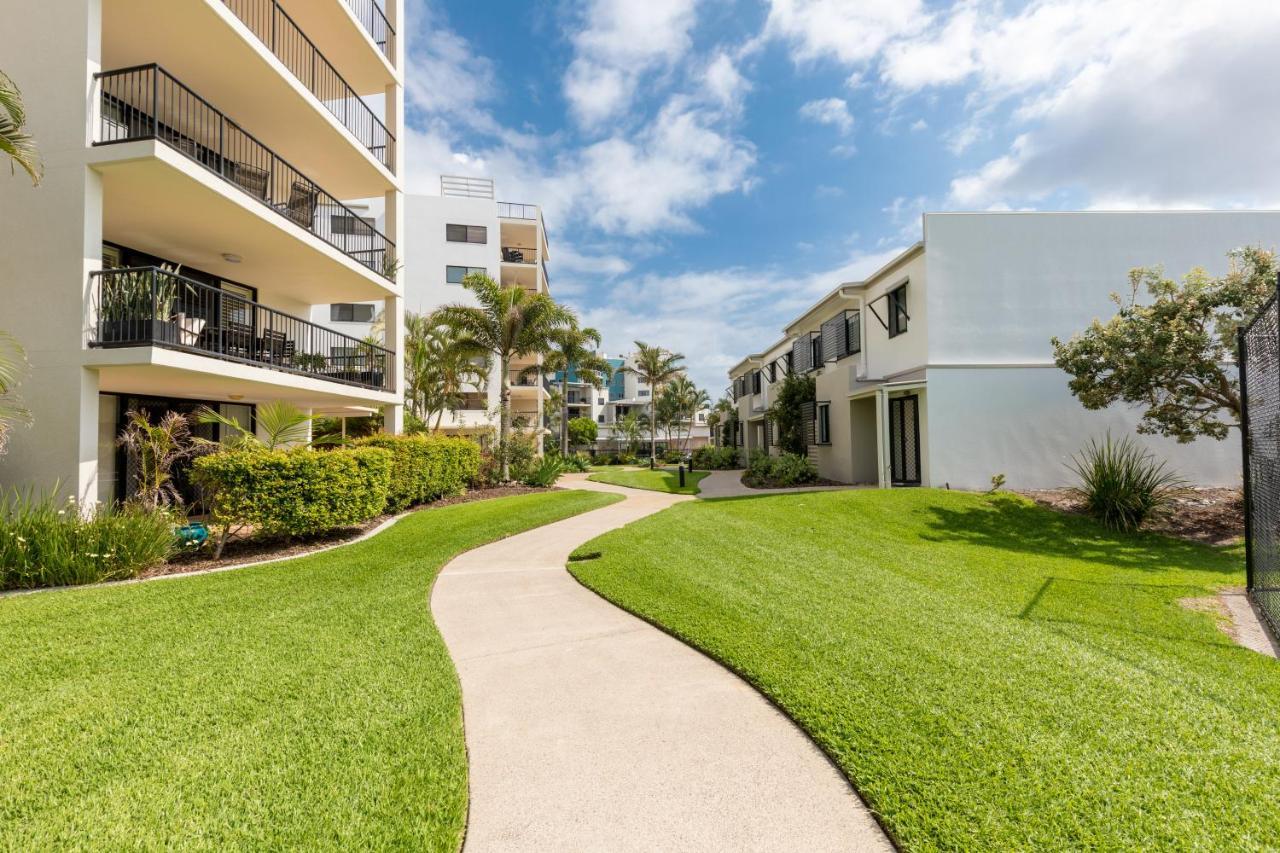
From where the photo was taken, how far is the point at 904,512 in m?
11.5

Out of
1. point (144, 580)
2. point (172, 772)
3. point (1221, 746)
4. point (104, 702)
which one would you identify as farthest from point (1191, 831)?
point (144, 580)

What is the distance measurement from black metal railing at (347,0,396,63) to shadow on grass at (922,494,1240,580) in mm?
18196

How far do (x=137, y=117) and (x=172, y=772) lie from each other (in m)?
13.2

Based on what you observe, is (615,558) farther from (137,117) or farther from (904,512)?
(137,117)

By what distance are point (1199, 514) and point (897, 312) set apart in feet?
26.7

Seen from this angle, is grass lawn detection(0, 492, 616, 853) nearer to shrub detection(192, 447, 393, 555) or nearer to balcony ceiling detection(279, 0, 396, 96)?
shrub detection(192, 447, 393, 555)

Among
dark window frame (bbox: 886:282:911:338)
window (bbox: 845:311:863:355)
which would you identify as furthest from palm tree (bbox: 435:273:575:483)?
dark window frame (bbox: 886:282:911:338)

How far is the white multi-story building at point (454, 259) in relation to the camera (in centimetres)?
2956

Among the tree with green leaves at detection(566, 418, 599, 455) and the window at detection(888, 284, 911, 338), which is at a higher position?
the window at detection(888, 284, 911, 338)

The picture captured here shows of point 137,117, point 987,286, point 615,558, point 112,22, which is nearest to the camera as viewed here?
point 615,558

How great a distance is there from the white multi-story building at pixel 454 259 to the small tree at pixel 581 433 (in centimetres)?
1569

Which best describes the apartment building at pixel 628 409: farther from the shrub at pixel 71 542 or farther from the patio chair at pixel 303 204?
the shrub at pixel 71 542

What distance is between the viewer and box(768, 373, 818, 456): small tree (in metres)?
20.5

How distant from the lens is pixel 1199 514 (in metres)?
11.4
